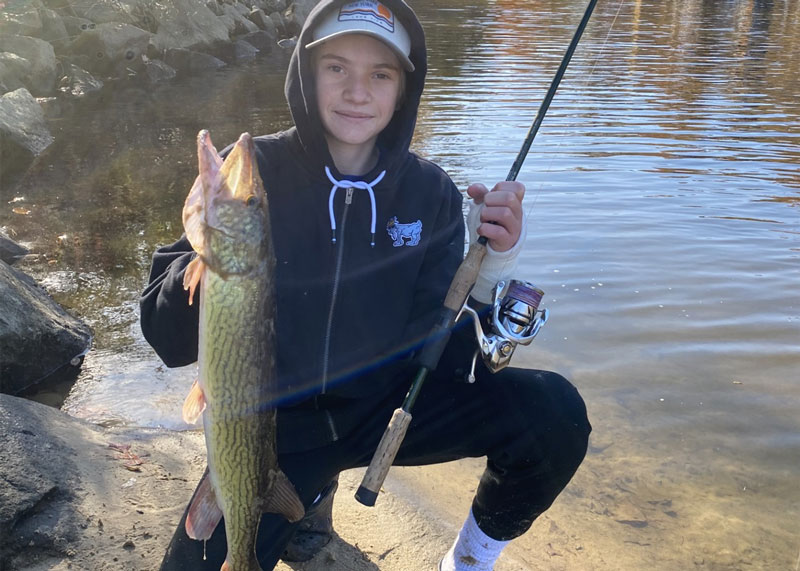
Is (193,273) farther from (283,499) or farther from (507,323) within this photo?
(507,323)

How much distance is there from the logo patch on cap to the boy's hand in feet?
2.73

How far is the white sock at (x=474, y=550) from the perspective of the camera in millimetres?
2992

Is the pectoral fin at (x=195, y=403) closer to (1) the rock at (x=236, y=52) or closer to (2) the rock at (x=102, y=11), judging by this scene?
(2) the rock at (x=102, y=11)

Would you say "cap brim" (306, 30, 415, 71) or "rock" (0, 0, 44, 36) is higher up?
"cap brim" (306, 30, 415, 71)

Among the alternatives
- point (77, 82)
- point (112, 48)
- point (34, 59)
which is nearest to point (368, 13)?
point (34, 59)

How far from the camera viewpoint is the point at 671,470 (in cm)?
407

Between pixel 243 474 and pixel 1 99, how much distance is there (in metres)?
9.82

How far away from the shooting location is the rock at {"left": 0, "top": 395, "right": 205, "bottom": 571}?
107 inches

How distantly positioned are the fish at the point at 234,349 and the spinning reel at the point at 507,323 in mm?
861

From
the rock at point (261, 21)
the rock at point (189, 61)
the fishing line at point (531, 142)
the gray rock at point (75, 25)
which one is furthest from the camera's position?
the rock at point (261, 21)

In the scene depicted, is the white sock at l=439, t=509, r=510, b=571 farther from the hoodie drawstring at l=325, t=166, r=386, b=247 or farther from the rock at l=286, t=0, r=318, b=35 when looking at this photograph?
the rock at l=286, t=0, r=318, b=35

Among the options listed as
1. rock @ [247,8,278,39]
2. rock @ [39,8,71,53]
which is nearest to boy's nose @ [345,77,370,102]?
rock @ [39,8,71,53]

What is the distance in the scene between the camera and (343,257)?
3.03m

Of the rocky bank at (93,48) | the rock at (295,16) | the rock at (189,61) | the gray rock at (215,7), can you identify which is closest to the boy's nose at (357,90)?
the rocky bank at (93,48)
